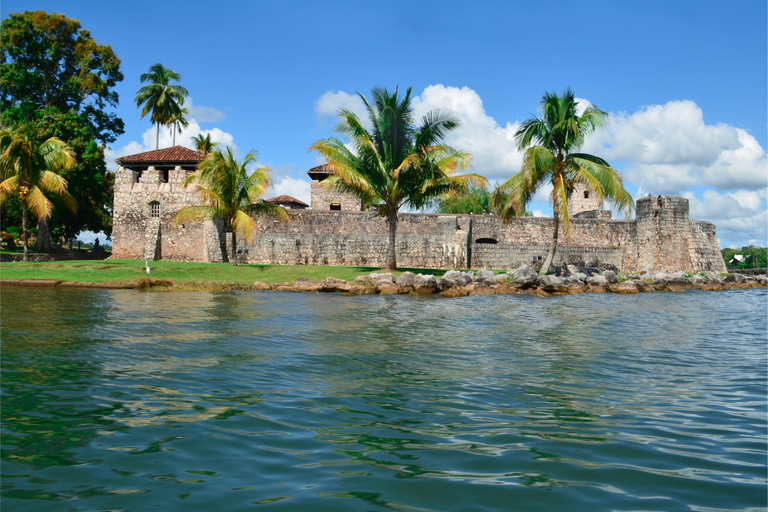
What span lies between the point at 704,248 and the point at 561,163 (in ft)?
51.7

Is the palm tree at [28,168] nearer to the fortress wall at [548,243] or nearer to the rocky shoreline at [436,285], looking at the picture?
the rocky shoreline at [436,285]

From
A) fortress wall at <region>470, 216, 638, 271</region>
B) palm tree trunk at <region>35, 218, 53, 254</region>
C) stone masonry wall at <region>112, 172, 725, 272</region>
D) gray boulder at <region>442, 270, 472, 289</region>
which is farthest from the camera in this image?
palm tree trunk at <region>35, 218, 53, 254</region>

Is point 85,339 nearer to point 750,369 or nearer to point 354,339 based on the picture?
point 354,339

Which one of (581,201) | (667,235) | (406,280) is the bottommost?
(406,280)

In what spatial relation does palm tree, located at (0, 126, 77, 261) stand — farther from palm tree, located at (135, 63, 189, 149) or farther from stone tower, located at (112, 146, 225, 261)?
palm tree, located at (135, 63, 189, 149)

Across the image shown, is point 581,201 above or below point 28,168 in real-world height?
above

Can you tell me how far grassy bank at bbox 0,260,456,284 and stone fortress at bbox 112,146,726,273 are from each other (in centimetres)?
448

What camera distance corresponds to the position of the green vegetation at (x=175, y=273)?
58.5ft

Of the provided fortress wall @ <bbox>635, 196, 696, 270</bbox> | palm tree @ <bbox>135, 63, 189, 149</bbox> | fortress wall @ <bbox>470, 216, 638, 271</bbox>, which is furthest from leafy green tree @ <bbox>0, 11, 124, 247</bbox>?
fortress wall @ <bbox>635, 196, 696, 270</bbox>

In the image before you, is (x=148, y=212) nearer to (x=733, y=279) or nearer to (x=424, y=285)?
(x=424, y=285)

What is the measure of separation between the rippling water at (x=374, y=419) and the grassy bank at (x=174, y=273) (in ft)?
31.8

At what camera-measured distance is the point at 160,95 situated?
42.5m

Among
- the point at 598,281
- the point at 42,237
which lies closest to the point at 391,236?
the point at 598,281

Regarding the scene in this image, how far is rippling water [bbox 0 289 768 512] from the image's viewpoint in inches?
110
